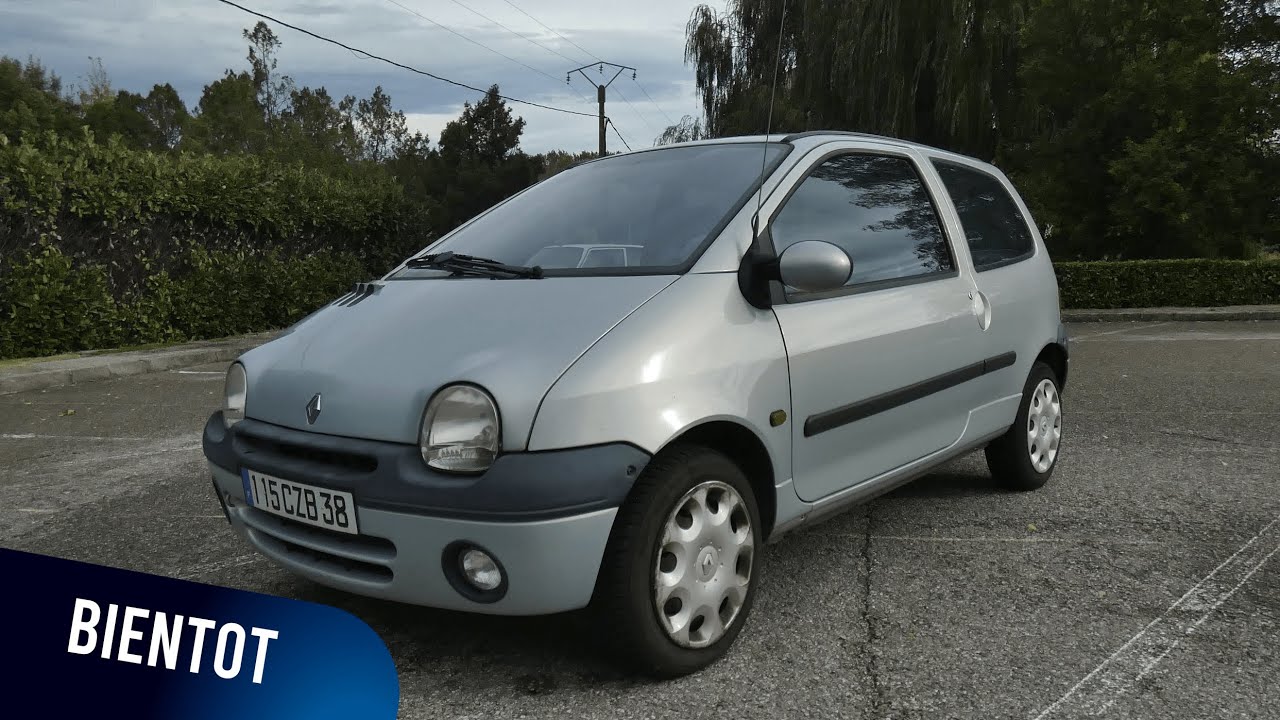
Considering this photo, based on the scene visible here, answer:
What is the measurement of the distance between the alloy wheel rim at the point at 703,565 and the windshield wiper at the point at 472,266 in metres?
0.89

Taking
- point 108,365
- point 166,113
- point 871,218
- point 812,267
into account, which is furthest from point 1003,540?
point 166,113

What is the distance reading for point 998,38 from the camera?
19.9 m

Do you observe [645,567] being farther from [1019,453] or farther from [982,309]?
[1019,453]

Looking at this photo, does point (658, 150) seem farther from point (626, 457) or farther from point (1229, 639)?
point (1229, 639)

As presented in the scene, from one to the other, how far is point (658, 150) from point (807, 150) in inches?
25.6

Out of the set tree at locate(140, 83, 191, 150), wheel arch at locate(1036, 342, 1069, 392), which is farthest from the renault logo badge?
tree at locate(140, 83, 191, 150)

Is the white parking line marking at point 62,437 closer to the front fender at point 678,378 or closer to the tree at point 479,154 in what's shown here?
the front fender at point 678,378

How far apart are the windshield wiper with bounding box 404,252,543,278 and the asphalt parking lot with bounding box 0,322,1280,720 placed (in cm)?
107

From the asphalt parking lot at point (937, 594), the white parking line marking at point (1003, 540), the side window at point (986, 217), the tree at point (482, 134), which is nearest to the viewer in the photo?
the asphalt parking lot at point (937, 594)

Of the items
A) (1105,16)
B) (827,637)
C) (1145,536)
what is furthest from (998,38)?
(827,637)

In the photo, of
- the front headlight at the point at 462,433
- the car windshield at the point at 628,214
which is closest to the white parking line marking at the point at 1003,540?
the car windshield at the point at 628,214

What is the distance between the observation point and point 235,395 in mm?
3045

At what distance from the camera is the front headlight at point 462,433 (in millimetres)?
2438
